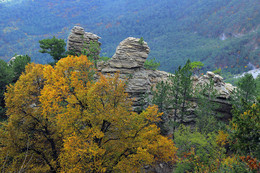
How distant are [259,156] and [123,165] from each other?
10.6 m

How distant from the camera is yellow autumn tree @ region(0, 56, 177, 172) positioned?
592 inches

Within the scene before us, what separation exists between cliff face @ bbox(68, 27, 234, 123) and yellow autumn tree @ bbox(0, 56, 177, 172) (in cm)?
1616

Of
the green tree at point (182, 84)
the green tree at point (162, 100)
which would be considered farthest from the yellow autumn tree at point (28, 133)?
the green tree at point (182, 84)

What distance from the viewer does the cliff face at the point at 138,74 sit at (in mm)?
34156

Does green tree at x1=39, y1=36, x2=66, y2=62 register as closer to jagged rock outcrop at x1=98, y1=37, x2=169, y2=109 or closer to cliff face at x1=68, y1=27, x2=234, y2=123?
cliff face at x1=68, y1=27, x2=234, y2=123

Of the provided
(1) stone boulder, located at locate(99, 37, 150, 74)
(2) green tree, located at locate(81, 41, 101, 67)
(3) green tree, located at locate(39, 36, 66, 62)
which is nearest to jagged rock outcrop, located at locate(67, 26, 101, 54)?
(2) green tree, located at locate(81, 41, 101, 67)

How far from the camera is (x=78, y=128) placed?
15.7 metres

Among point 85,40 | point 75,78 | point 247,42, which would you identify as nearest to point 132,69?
point 85,40

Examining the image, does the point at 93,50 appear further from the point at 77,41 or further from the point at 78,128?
the point at 78,128

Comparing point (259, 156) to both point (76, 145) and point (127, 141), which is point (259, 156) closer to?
point (127, 141)

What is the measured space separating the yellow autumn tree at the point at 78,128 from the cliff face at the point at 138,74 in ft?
53.0

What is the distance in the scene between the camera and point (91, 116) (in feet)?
49.8

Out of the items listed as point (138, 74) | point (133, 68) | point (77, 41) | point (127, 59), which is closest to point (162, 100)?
point (138, 74)

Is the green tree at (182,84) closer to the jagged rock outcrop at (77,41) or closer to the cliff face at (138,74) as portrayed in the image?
the cliff face at (138,74)
